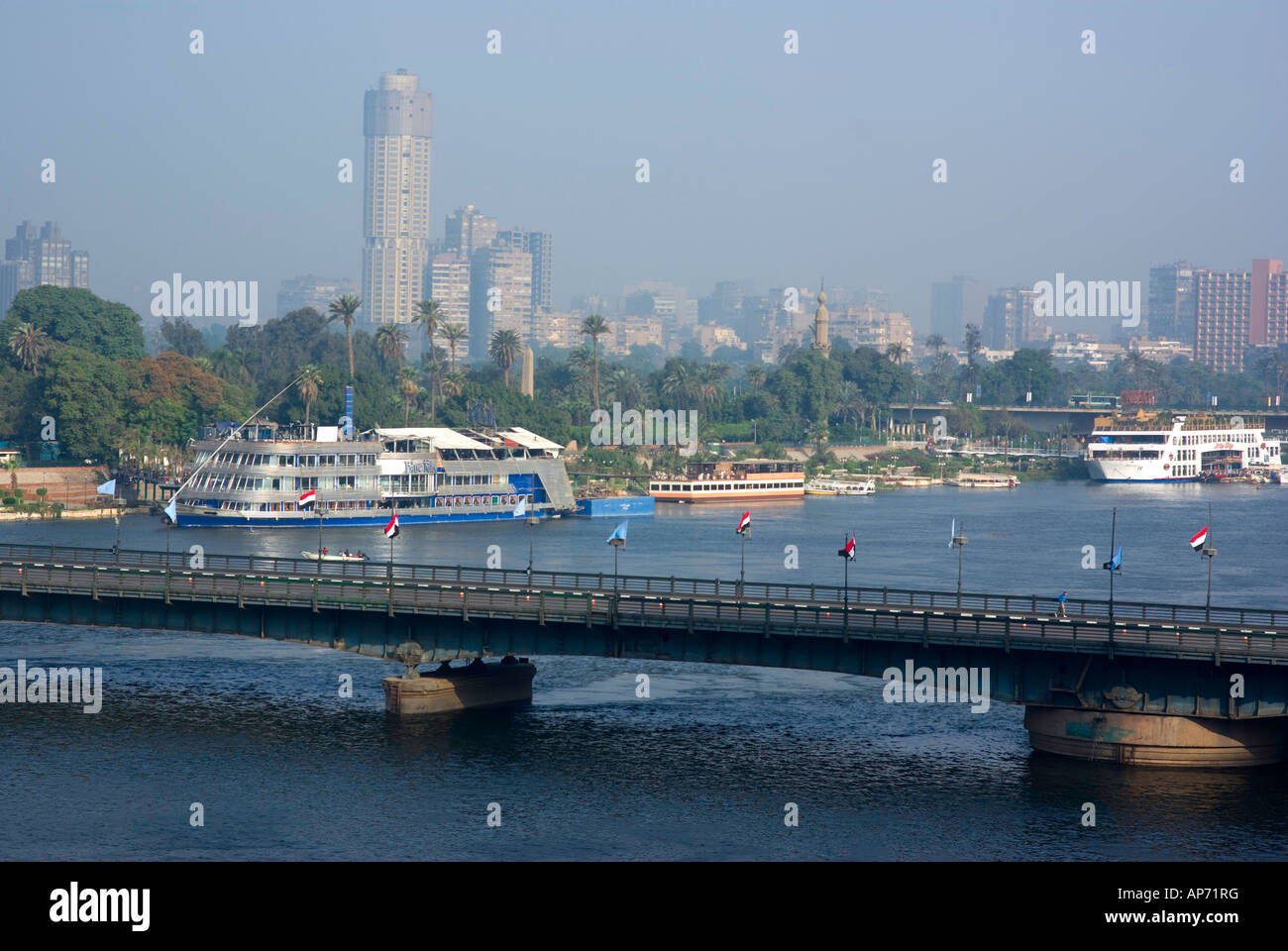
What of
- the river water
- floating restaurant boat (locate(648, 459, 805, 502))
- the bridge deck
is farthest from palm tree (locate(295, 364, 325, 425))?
the bridge deck

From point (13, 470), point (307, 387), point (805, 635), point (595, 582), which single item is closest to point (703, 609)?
point (805, 635)

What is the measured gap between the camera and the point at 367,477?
139 metres

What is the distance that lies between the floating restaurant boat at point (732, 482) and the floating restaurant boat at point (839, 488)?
2273mm

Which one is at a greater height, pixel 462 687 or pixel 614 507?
pixel 614 507

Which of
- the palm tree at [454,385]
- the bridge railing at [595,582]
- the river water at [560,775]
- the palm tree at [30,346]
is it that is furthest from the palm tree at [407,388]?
the river water at [560,775]

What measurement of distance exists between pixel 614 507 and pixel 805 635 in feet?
320

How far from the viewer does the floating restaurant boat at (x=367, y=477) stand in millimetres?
131625

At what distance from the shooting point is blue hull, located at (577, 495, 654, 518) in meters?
149

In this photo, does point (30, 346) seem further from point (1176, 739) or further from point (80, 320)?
point (1176, 739)

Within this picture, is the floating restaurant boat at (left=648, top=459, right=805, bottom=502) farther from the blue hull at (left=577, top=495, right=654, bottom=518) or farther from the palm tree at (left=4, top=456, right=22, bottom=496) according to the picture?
the palm tree at (left=4, top=456, right=22, bottom=496)

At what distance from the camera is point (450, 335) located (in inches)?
7702

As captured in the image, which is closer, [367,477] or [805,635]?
[805,635]
